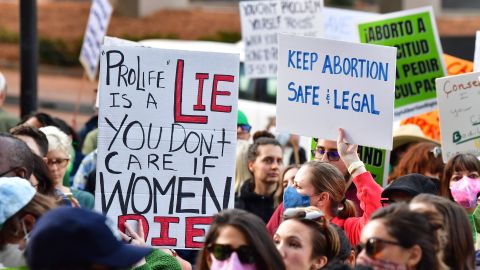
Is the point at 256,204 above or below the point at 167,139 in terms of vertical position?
below

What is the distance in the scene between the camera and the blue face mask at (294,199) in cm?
677

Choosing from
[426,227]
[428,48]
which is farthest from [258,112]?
[426,227]

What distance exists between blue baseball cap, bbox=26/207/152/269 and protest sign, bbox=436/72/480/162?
436cm

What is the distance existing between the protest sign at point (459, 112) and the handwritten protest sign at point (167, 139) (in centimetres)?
195

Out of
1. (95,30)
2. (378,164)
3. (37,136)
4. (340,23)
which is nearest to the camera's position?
(37,136)

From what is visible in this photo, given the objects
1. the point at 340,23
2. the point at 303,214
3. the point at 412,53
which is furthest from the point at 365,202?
the point at 340,23

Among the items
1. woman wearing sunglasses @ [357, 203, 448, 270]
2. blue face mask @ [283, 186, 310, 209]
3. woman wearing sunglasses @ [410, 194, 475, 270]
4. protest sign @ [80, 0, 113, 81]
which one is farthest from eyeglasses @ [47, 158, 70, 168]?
protest sign @ [80, 0, 113, 81]

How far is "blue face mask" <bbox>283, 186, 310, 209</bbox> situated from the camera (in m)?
6.77

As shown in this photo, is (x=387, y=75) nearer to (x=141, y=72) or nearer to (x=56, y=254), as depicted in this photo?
(x=141, y=72)

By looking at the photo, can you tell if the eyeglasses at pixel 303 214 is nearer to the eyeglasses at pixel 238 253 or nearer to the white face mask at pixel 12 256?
the eyeglasses at pixel 238 253

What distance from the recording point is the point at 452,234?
540 centimetres

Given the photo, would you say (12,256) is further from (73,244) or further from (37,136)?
(37,136)

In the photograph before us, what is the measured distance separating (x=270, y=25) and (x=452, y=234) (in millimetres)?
7271

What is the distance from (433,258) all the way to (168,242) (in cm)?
200
